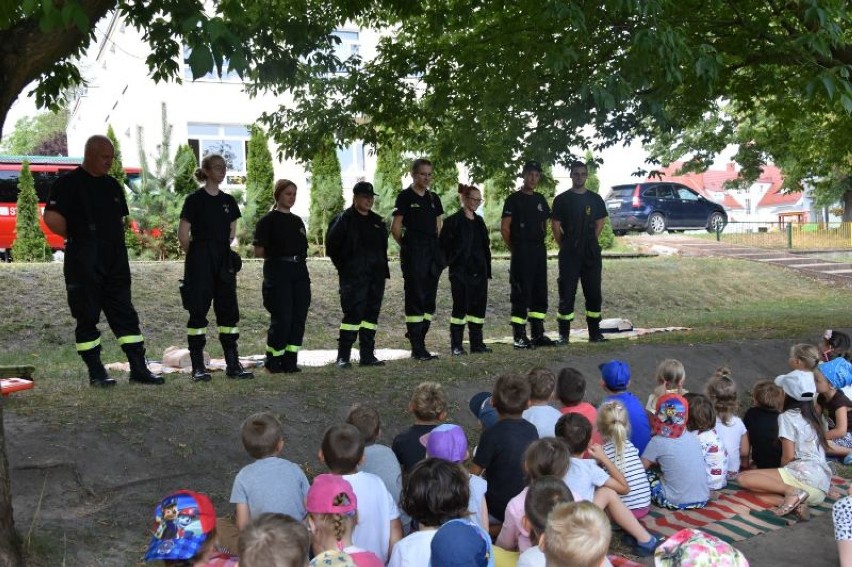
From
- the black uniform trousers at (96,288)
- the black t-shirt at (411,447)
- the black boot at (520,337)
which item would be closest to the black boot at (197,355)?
the black uniform trousers at (96,288)

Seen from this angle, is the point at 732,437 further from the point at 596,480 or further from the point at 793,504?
the point at 596,480

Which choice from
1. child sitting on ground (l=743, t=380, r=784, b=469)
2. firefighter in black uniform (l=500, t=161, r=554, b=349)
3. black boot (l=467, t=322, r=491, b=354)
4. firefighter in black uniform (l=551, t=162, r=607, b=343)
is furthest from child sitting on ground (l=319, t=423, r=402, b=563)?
firefighter in black uniform (l=551, t=162, r=607, b=343)

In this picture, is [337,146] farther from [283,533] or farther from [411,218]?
[283,533]

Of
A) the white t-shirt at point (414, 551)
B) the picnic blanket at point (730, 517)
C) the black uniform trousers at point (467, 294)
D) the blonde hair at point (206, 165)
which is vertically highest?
the blonde hair at point (206, 165)

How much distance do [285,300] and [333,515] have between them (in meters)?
4.91

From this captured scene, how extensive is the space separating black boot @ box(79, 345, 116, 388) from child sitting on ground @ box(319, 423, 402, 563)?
3.66 metres

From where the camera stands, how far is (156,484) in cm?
550

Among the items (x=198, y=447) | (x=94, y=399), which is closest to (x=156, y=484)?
(x=198, y=447)

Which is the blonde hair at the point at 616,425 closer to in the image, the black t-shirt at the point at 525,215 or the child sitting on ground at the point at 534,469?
the child sitting on ground at the point at 534,469

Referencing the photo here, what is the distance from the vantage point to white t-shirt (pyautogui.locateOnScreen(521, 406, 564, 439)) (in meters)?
5.77

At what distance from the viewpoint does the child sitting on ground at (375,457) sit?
194 inches

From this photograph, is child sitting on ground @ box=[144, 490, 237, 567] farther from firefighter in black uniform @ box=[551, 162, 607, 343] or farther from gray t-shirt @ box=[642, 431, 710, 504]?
firefighter in black uniform @ box=[551, 162, 607, 343]

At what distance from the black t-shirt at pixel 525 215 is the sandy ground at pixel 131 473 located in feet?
12.3

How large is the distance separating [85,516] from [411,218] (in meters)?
4.94
